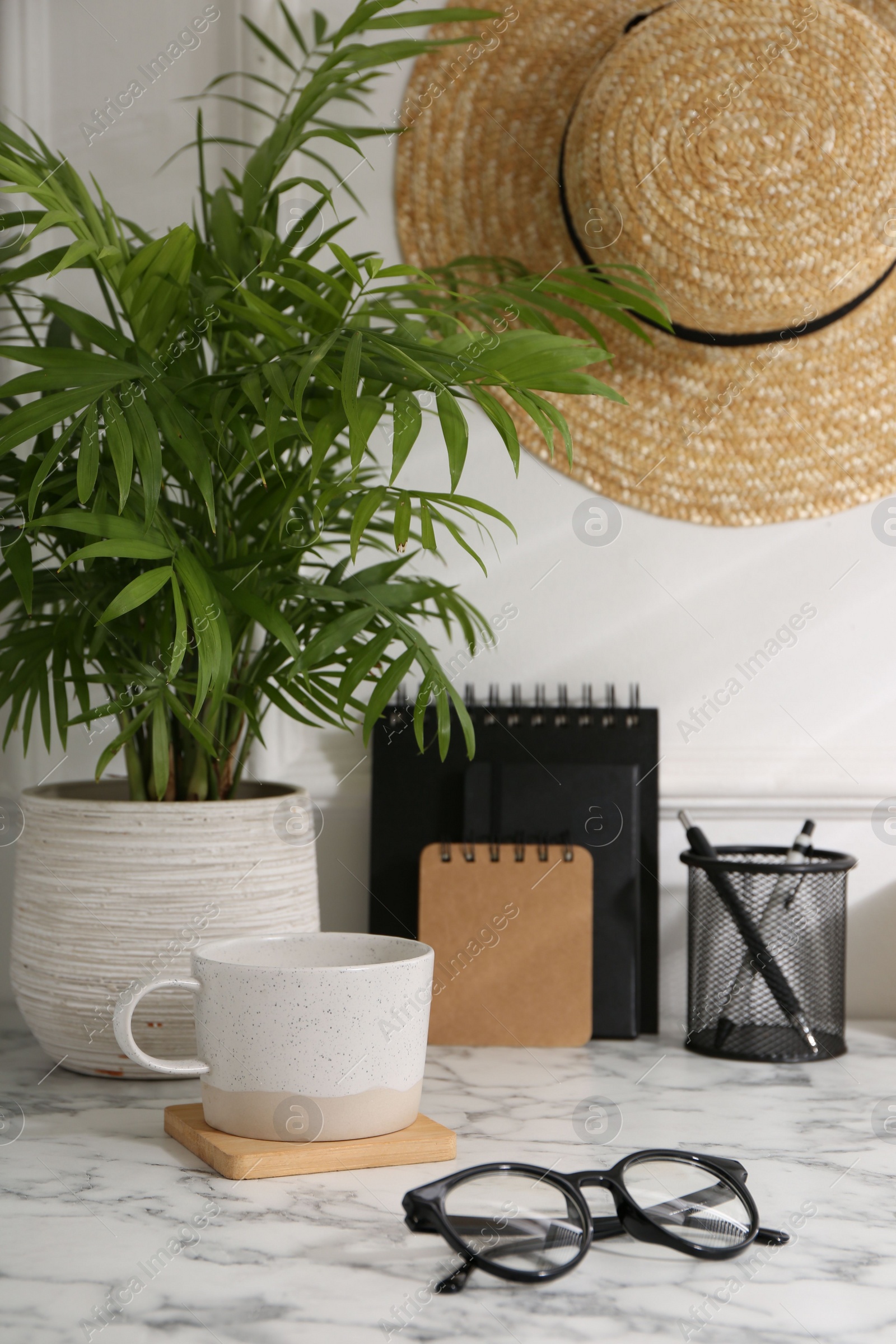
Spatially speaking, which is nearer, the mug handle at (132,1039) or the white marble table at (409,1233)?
the white marble table at (409,1233)

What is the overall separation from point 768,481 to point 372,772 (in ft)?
1.58

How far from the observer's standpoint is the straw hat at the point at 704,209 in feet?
3.28

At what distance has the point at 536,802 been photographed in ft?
3.43

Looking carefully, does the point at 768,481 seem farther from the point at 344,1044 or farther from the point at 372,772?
the point at 344,1044

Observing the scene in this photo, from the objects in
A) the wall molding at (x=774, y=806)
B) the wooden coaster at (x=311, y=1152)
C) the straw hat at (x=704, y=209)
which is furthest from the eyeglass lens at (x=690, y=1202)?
the straw hat at (x=704, y=209)

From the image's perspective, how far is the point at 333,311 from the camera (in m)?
0.75

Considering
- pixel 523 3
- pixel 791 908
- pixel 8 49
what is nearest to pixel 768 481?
pixel 791 908

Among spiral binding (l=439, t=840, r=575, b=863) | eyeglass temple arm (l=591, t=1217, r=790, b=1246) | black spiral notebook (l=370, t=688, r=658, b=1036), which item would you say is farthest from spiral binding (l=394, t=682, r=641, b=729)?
eyeglass temple arm (l=591, t=1217, r=790, b=1246)

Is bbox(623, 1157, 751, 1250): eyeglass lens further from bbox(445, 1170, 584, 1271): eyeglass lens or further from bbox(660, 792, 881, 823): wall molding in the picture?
bbox(660, 792, 881, 823): wall molding

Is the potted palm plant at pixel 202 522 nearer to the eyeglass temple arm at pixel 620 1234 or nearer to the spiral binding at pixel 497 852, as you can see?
the spiral binding at pixel 497 852

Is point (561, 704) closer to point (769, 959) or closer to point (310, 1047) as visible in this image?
point (769, 959)

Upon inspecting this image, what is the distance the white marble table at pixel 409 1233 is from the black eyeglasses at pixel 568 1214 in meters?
0.01

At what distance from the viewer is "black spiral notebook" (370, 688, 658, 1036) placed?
1.04 m

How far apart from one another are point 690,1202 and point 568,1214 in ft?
0.24
